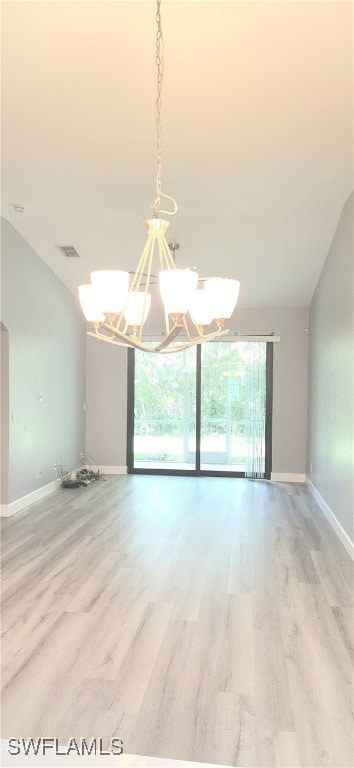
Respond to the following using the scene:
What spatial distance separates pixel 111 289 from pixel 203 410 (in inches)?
219

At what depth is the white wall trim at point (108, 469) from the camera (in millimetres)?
7633

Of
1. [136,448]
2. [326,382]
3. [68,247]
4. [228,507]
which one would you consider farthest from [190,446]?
[68,247]

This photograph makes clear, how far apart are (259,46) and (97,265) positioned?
3.66 meters

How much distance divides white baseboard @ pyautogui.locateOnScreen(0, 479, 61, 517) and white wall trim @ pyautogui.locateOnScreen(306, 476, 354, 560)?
3.31 m

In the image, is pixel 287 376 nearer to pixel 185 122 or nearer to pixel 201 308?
pixel 185 122

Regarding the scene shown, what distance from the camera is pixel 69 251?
223 inches

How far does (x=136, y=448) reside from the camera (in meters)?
7.70

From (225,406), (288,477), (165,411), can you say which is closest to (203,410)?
(225,406)

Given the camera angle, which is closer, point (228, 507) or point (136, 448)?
point (228, 507)

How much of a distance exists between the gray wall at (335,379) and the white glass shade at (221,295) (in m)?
2.33

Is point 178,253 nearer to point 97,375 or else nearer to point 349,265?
point 349,265

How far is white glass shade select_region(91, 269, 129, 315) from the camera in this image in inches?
80.8

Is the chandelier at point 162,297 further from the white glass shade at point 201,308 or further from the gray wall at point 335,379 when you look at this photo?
the gray wall at point 335,379

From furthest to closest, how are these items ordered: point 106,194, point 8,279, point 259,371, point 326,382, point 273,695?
1. point 259,371
2. point 326,382
3. point 8,279
4. point 106,194
5. point 273,695
